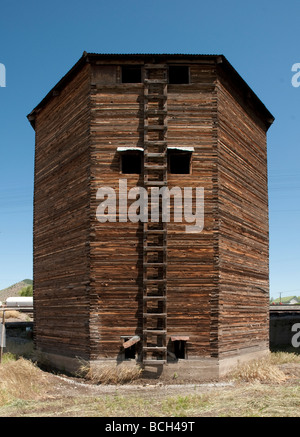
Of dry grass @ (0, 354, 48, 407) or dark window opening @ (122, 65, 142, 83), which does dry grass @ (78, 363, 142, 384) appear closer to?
dry grass @ (0, 354, 48, 407)

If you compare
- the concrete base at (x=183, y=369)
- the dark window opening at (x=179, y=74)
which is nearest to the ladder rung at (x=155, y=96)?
the dark window opening at (x=179, y=74)

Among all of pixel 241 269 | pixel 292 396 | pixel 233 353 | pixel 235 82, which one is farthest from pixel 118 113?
pixel 292 396

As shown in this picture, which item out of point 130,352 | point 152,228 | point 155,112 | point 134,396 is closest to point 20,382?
point 134,396

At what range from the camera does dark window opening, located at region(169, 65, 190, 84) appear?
20.2m

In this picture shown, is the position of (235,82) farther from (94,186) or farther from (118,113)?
(94,186)

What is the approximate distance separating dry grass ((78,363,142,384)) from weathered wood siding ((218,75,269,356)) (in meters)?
3.53

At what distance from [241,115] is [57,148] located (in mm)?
8905

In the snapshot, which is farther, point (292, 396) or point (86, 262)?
point (86, 262)

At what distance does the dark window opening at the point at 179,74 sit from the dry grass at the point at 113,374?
11950 millimetres

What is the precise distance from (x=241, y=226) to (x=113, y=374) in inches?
344

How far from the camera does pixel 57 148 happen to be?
73.8 feet

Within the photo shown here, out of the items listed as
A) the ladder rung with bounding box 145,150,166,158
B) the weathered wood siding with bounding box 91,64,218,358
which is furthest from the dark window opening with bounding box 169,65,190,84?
the ladder rung with bounding box 145,150,166,158

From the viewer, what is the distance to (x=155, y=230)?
18.4 metres
